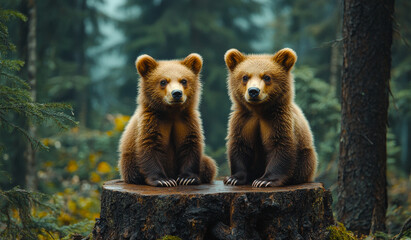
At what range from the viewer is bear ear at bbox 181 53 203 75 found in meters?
4.95

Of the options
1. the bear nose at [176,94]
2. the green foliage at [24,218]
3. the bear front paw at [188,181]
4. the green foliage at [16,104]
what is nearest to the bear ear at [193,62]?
the bear nose at [176,94]

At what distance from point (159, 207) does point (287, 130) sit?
164cm

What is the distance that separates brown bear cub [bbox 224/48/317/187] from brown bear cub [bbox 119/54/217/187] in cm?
40

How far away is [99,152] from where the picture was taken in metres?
12.2

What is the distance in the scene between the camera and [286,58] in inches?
183

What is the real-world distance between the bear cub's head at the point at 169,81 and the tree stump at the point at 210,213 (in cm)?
98

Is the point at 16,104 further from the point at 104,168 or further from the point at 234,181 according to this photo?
the point at 104,168

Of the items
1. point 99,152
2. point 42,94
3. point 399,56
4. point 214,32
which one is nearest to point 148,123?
point 42,94

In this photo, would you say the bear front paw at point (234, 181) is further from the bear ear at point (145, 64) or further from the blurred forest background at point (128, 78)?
the blurred forest background at point (128, 78)

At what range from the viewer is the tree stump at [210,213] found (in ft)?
12.4

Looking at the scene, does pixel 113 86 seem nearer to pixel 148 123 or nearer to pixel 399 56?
pixel 399 56

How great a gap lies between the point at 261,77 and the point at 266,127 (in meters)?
0.56

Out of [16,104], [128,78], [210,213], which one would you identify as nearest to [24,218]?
[16,104]

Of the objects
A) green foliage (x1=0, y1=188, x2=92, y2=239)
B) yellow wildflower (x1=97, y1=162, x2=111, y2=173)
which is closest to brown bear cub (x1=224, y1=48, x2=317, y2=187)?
green foliage (x1=0, y1=188, x2=92, y2=239)
